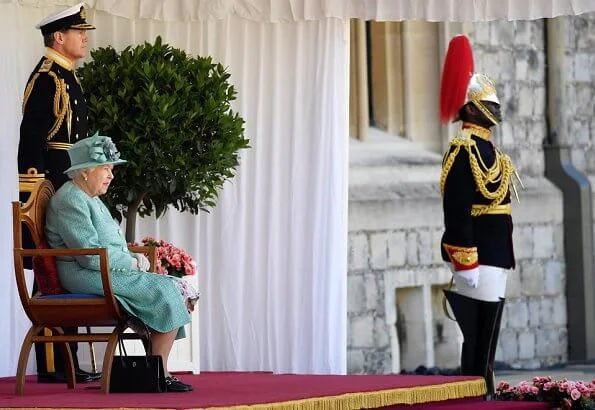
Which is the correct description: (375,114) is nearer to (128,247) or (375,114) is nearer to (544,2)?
(544,2)

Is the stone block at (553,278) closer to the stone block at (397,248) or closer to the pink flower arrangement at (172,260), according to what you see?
the stone block at (397,248)

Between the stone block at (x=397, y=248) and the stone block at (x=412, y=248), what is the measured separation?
0.12ft

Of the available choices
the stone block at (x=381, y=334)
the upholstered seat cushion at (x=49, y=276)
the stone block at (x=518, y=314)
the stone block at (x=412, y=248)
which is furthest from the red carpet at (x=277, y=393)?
the stone block at (x=518, y=314)

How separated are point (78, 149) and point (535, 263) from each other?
26.0 ft

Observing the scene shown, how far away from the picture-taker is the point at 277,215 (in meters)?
10.6

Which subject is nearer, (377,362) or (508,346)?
(377,362)

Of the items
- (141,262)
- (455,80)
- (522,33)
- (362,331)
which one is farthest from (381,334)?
(141,262)

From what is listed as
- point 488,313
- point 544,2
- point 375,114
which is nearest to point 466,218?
point 488,313

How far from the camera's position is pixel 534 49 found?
51.1 feet

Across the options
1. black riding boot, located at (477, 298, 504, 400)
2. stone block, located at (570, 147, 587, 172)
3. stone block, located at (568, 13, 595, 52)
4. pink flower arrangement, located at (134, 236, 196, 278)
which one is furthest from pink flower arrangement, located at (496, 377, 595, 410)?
stone block, located at (568, 13, 595, 52)

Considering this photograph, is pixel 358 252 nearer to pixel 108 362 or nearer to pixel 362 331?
pixel 362 331

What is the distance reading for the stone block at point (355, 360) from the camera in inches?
534

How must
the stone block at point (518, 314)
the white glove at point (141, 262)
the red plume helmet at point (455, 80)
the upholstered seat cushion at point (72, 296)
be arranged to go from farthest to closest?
the stone block at point (518, 314)
the red plume helmet at point (455, 80)
the white glove at point (141, 262)
the upholstered seat cushion at point (72, 296)

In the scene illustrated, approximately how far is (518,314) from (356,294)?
197cm
